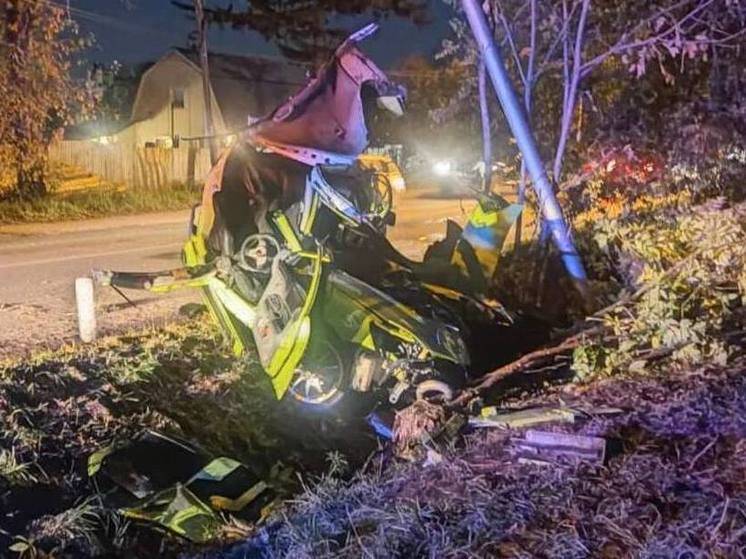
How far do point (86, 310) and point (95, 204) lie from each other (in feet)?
41.7

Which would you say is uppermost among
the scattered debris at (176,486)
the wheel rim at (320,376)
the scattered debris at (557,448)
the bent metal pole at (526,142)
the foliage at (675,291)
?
the bent metal pole at (526,142)

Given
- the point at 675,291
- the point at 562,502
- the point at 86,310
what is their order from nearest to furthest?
the point at 562,502, the point at 675,291, the point at 86,310

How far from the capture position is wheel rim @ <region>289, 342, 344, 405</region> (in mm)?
6430

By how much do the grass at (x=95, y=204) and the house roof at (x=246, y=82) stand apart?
16391mm

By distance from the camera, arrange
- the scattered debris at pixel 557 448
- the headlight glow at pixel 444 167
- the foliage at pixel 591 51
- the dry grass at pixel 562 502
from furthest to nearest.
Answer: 1. the headlight glow at pixel 444 167
2. the foliage at pixel 591 51
3. the scattered debris at pixel 557 448
4. the dry grass at pixel 562 502

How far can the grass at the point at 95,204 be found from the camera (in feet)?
Result: 59.1

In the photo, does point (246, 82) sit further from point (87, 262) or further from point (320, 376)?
point (320, 376)

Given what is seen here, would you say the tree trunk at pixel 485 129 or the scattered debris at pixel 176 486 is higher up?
the tree trunk at pixel 485 129

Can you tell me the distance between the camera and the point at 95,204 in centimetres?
1953

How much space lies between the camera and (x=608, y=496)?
11.5ft

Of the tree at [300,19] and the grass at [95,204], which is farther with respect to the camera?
the tree at [300,19]

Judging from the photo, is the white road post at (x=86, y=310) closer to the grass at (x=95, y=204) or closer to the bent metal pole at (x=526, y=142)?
the bent metal pole at (x=526, y=142)

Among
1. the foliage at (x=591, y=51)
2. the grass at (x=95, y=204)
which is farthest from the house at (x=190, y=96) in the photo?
the foliage at (x=591, y=51)

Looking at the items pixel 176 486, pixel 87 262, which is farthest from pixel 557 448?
pixel 87 262
